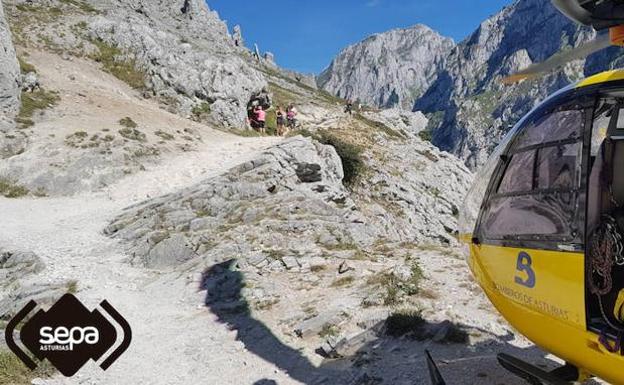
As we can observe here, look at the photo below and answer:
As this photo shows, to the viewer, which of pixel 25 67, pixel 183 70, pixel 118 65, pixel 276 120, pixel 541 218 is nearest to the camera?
pixel 541 218

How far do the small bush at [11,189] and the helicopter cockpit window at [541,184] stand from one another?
22.3 metres

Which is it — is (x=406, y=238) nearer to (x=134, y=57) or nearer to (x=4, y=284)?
(x=4, y=284)

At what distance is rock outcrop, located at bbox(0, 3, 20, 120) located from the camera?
26281 mm

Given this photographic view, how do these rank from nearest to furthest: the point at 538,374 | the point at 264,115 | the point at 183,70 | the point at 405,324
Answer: the point at 538,374 < the point at 405,324 < the point at 264,115 < the point at 183,70

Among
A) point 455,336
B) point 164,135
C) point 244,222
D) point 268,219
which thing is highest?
point 164,135

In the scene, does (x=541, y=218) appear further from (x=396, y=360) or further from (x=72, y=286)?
(x=72, y=286)

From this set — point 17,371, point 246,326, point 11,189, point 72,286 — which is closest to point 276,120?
point 11,189

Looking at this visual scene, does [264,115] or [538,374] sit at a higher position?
[264,115]

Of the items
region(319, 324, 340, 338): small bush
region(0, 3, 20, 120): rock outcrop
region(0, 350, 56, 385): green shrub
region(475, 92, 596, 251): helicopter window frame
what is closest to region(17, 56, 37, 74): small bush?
region(0, 3, 20, 120): rock outcrop

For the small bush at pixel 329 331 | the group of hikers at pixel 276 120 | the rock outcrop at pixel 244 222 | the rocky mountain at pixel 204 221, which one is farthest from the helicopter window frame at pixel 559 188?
the group of hikers at pixel 276 120

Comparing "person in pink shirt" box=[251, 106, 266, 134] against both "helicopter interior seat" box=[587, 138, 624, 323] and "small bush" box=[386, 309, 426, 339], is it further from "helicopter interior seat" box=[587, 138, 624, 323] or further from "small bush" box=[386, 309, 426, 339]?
"helicopter interior seat" box=[587, 138, 624, 323]

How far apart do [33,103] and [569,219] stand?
31736 millimetres

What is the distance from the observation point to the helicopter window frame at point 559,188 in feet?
13.3

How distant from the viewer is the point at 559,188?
4.29 m
